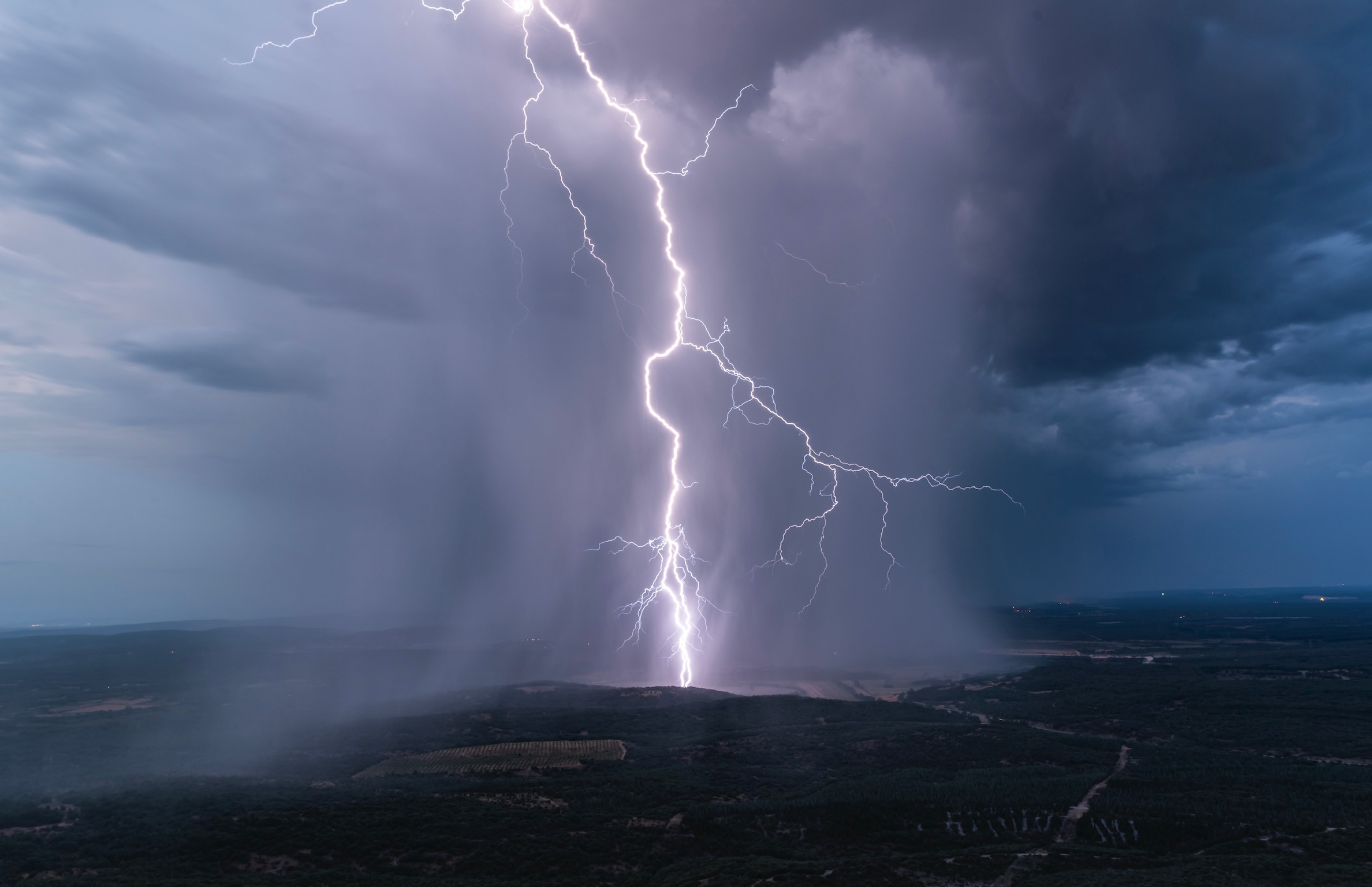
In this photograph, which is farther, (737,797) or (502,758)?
(502,758)

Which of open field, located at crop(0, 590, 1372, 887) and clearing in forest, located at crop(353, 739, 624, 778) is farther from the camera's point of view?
clearing in forest, located at crop(353, 739, 624, 778)

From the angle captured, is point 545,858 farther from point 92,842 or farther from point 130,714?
point 130,714

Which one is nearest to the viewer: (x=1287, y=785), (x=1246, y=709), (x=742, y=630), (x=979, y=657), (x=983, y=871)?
(x=983, y=871)

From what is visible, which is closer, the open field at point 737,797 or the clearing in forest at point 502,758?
the open field at point 737,797

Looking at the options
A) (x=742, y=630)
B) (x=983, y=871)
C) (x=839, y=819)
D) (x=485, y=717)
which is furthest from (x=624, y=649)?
(x=983, y=871)

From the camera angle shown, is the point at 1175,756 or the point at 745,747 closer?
the point at 1175,756

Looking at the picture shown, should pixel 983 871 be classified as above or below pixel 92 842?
below

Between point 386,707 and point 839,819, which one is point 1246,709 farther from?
point 386,707

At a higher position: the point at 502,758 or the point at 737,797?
the point at 737,797

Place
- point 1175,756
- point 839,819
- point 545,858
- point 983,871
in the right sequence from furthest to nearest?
1. point 1175,756
2. point 839,819
3. point 545,858
4. point 983,871

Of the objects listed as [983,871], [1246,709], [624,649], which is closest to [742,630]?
[624,649]
